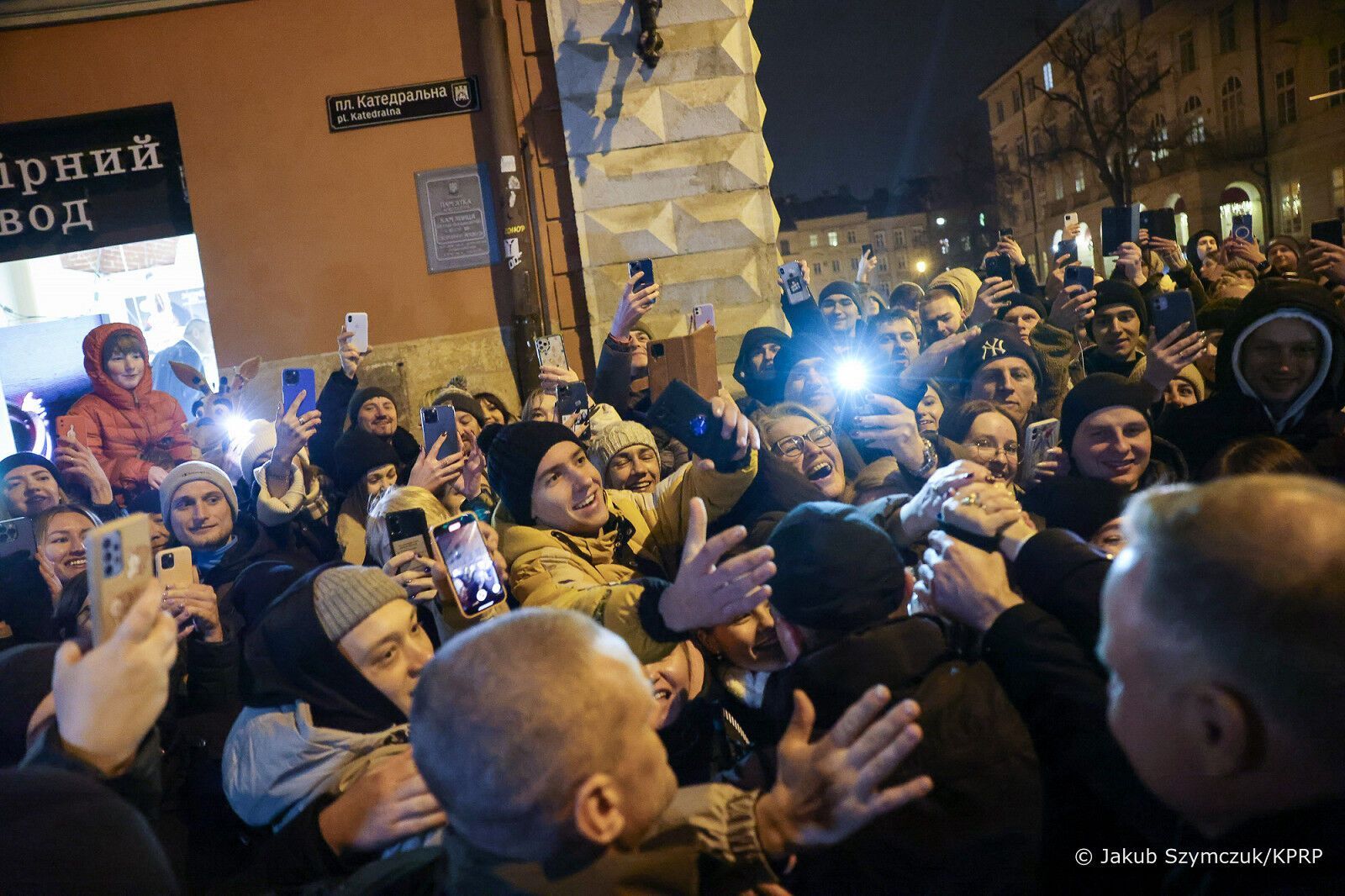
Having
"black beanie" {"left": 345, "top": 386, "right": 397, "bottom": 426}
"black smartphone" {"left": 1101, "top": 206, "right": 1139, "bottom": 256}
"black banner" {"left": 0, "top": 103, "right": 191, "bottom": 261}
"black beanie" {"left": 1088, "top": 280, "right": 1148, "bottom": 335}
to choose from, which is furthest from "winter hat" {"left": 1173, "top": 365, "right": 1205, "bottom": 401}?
"black banner" {"left": 0, "top": 103, "right": 191, "bottom": 261}

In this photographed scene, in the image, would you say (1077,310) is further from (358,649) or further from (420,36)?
(420,36)

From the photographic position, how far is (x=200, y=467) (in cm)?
441

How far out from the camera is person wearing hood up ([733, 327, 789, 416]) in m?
5.98

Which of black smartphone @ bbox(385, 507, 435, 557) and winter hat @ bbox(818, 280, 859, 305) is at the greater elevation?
winter hat @ bbox(818, 280, 859, 305)

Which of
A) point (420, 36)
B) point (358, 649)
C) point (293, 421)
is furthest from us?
point (420, 36)

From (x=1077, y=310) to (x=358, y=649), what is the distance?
4.86 m

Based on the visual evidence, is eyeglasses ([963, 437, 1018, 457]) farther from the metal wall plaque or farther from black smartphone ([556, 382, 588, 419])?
the metal wall plaque

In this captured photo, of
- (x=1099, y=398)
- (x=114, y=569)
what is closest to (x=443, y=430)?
(x=114, y=569)

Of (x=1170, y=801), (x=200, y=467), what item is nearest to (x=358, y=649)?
(x=1170, y=801)

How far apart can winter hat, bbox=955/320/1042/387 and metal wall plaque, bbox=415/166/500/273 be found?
5.06 m

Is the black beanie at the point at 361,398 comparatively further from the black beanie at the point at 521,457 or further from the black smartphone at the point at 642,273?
the black beanie at the point at 521,457

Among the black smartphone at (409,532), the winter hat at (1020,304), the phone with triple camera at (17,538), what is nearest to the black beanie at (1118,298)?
the winter hat at (1020,304)

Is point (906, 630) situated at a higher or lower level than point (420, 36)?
lower

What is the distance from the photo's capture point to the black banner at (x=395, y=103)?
861 centimetres
